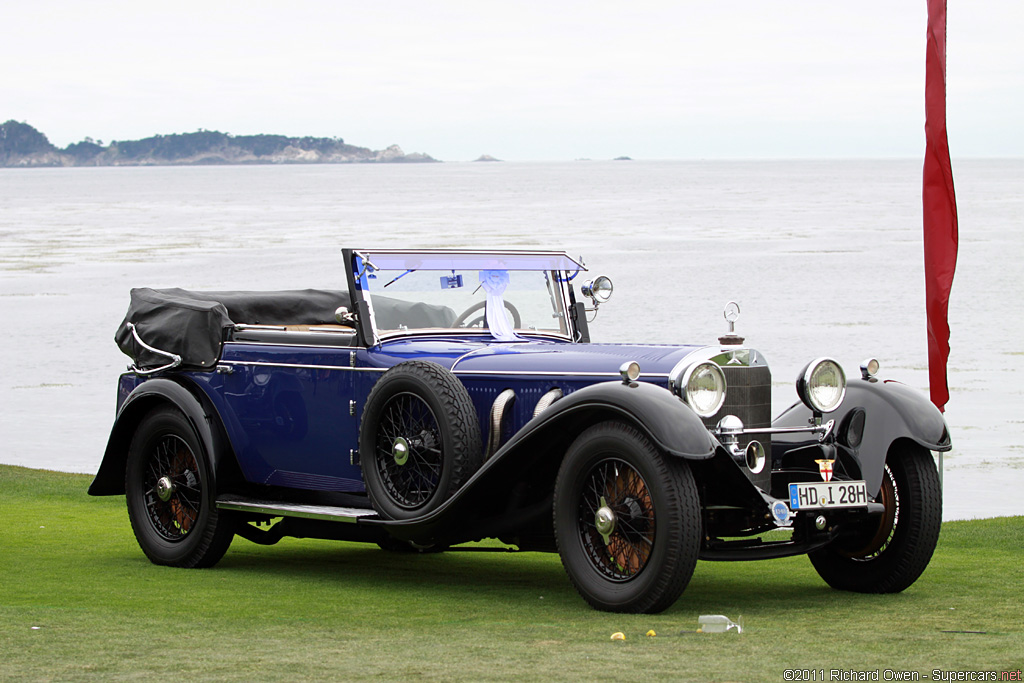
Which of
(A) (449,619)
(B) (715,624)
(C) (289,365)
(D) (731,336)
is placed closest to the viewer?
(B) (715,624)

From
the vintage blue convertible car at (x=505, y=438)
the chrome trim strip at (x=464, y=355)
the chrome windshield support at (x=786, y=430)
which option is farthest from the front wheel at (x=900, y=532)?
the chrome trim strip at (x=464, y=355)

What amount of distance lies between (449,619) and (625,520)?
91 cm

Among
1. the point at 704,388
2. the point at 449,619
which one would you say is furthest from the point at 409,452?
the point at 704,388

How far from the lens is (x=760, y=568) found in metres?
8.17

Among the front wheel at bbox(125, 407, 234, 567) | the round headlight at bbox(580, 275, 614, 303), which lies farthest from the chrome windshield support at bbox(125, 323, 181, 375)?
the round headlight at bbox(580, 275, 614, 303)

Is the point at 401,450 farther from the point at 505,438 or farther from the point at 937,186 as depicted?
the point at 937,186

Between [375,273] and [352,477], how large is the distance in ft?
3.82

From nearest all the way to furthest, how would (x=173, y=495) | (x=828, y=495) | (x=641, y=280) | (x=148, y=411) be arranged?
1. (x=828, y=495)
2. (x=173, y=495)
3. (x=148, y=411)
4. (x=641, y=280)

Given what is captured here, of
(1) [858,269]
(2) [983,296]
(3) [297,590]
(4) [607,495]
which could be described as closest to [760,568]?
(4) [607,495]

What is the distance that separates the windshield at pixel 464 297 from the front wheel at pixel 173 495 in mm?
1425

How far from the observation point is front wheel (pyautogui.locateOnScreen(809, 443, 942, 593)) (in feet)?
23.0

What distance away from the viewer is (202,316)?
852cm

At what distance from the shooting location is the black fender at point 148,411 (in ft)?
27.1

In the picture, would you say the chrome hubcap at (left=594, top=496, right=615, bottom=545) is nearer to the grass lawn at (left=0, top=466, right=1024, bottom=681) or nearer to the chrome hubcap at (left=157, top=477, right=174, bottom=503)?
the grass lawn at (left=0, top=466, right=1024, bottom=681)
